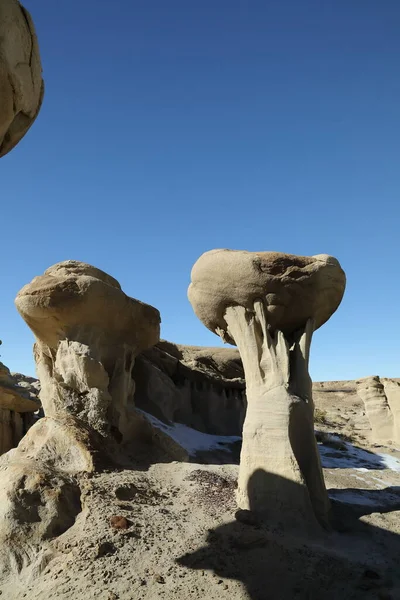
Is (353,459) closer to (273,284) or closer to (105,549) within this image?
(273,284)

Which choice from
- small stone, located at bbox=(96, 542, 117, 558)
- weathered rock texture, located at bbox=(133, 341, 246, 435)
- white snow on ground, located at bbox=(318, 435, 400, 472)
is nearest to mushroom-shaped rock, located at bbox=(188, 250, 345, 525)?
small stone, located at bbox=(96, 542, 117, 558)

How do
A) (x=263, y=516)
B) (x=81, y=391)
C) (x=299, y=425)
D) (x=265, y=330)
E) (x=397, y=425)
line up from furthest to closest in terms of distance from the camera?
(x=397, y=425) < (x=81, y=391) < (x=265, y=330) < (x=299, y=425) < (x=263, y=516)

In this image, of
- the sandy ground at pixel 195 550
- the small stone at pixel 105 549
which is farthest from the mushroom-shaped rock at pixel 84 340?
the small stone at pixel 105 549

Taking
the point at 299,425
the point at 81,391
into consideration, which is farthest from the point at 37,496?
the point at 299,425

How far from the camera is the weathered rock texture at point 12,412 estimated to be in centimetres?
1350

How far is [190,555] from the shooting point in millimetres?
4887

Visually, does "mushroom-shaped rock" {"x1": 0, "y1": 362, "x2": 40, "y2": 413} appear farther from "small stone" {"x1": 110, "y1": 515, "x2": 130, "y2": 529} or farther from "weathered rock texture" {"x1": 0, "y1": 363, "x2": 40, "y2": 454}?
"small stone" {"x1": 110, "y1": 515, "x2": 130, "y2": 529}

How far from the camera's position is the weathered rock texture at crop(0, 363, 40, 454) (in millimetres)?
13500

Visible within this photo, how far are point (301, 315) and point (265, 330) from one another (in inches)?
26.4

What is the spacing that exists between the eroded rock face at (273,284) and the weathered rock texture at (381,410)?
31.1 ft

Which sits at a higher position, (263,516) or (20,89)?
(20,89)

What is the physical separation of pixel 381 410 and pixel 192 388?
663 centimetres

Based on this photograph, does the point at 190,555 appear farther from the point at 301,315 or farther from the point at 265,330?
the point at 301,315

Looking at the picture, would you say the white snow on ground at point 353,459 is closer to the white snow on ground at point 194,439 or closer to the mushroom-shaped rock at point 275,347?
the white snow on ground at point 194,439
